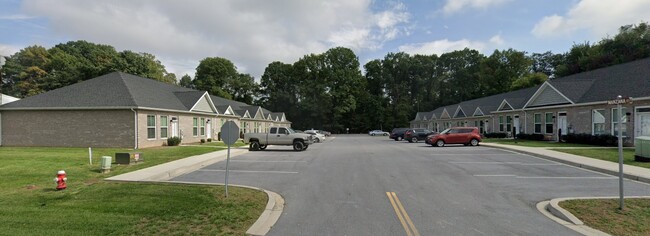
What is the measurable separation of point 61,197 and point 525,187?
12595 millimetres

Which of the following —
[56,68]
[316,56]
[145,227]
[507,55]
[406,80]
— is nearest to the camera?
[145,227]

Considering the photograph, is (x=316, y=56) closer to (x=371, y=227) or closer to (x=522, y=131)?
(x=522, y=131)

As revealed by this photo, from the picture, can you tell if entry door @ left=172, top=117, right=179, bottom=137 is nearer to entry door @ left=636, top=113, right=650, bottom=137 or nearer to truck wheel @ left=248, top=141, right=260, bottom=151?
truck wheel @ left=248, top=141, right=260, bottom=151

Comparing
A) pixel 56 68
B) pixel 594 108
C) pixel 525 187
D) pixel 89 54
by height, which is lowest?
pixel 525 187

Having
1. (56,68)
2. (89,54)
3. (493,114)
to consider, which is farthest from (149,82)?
(89,54)

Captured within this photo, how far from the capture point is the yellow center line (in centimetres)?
602

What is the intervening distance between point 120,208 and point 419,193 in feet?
23.3

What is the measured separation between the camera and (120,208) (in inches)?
292

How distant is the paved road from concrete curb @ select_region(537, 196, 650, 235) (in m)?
0.21

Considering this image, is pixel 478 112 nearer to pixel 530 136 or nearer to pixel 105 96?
pixel 530 136

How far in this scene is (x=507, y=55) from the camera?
264ft

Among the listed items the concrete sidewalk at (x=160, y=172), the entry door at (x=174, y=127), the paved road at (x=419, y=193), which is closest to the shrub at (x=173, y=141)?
the entry door at (x=174, y=127)

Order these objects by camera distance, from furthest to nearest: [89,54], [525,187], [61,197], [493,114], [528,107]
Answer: [89,54]
[493,114]
[528,107]
[525,187]
[61,197]

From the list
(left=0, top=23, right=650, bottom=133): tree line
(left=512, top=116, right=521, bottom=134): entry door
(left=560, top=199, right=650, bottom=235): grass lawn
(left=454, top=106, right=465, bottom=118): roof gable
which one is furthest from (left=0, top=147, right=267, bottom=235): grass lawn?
(left=0, top=23, right=650, bottom=133): tree line
